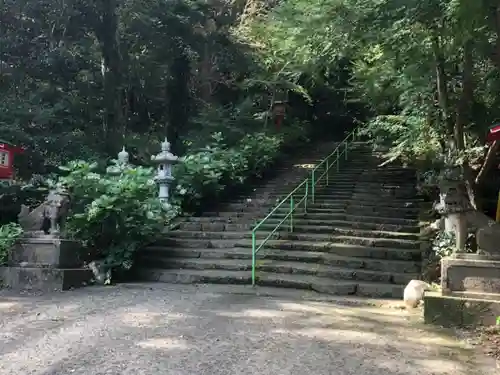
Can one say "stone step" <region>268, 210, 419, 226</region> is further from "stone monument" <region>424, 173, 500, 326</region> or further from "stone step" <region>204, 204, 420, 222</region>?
"stone monument" <region>424, 173, 500, 326</region>

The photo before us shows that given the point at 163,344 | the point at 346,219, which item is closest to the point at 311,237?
the point at 346,219

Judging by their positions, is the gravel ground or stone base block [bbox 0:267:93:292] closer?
the gravel ground

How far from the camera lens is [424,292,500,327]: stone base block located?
5816 mm

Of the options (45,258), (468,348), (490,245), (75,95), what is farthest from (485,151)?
(75,95)

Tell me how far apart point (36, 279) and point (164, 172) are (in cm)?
473

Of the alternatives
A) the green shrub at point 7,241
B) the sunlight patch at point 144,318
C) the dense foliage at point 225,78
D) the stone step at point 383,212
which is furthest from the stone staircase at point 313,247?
the sunlight patch at point 144,318

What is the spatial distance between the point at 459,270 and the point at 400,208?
19.8ft

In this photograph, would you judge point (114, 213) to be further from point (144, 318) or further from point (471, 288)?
point (471, 288)

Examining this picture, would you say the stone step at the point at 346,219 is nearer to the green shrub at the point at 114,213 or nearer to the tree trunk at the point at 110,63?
the green shrub at the point at 114,213

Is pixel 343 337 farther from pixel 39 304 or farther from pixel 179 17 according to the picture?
pixel 179 17

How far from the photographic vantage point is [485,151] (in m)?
10.3

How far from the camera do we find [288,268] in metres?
8.80

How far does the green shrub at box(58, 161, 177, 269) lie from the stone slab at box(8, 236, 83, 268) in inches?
26.7

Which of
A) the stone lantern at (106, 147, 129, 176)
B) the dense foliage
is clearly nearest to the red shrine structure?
the dense foliage
